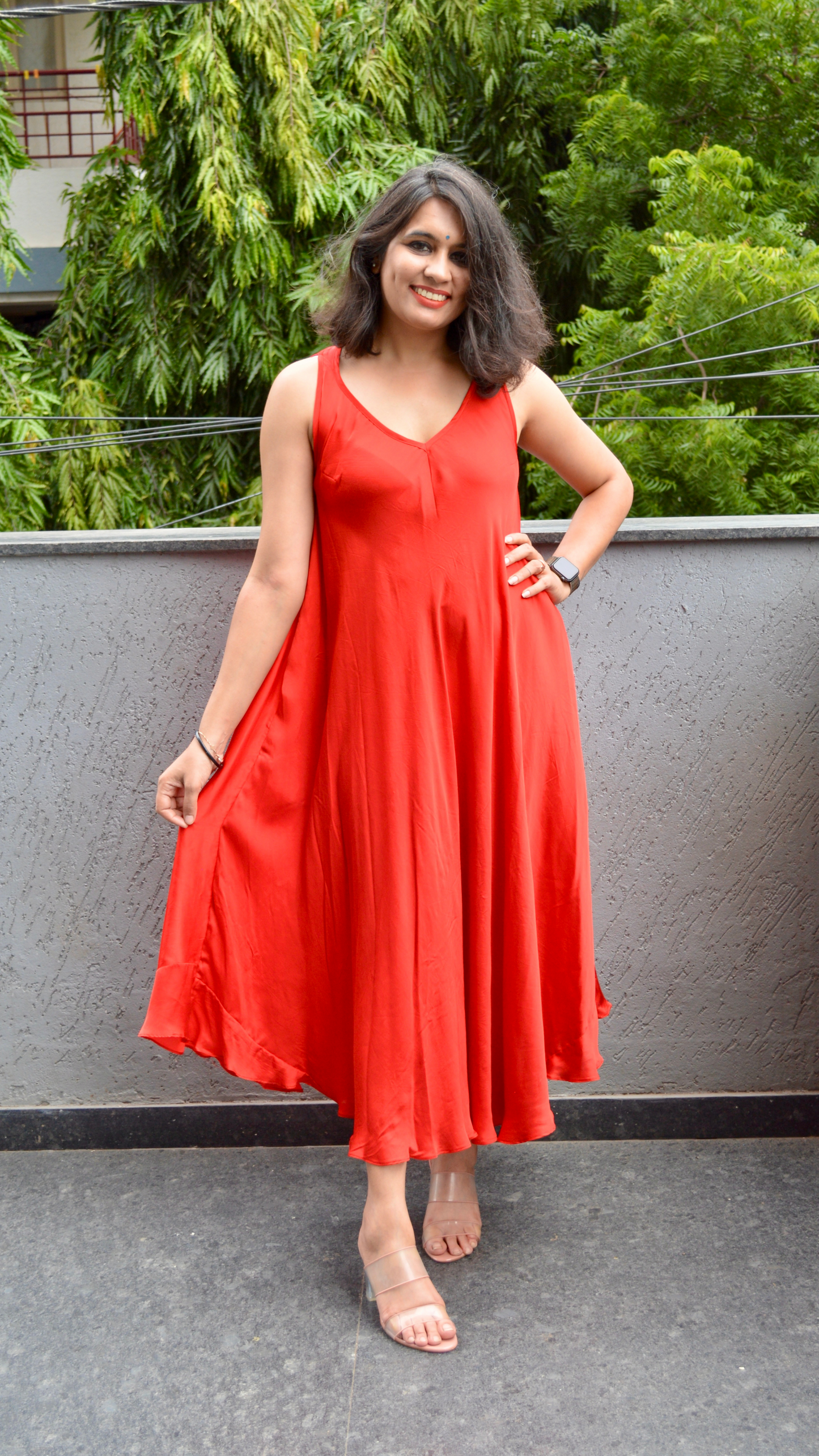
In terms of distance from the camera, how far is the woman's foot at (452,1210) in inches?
72.7

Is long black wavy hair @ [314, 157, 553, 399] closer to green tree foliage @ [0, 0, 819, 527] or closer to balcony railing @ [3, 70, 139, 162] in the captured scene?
green tree foliage @ [0, 0, 819, 527]

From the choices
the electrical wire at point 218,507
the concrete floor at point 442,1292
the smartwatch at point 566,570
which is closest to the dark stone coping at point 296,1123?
the concrete floor at point 442,1292

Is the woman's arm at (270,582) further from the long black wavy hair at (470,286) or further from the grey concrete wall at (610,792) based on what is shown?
the grey concrete wall at (610,792)

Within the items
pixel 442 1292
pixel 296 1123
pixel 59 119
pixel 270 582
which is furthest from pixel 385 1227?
pixel 59 119

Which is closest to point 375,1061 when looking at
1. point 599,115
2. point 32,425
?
point 32,425

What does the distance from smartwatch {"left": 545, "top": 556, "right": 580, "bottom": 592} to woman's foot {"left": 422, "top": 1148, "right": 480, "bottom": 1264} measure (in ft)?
3.05

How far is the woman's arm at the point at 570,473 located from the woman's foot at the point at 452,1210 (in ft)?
3.12

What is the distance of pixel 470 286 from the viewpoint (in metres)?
1.57

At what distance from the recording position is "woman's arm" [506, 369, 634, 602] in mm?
1714

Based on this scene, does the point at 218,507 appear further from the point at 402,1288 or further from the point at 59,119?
the point at 59,119

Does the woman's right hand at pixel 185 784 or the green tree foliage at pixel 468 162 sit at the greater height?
the green tree foliage at pixel 468 162

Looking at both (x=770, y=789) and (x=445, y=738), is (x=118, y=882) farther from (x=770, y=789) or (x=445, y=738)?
(x=770, y=789)

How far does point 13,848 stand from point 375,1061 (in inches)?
35.2

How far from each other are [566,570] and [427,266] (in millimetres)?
497
